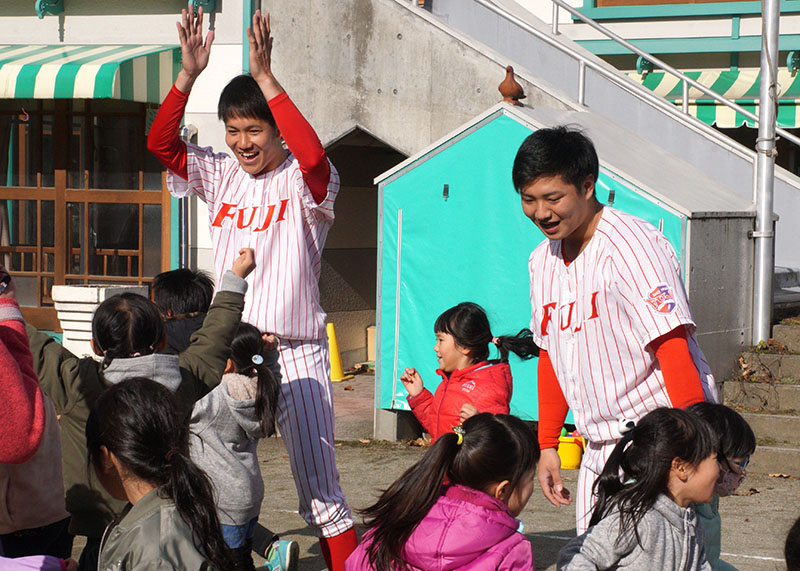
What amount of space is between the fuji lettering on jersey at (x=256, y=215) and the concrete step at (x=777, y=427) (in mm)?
4399

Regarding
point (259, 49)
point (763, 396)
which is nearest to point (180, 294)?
point (259, 49)

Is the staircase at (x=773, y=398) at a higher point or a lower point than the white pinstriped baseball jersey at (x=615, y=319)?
lower

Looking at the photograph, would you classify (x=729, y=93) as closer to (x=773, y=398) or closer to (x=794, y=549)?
(x=773, y=398)

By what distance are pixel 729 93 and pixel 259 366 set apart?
953 cm

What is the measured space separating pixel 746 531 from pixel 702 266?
6.96 ft

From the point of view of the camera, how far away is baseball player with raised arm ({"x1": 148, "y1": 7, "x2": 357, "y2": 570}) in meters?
4.15

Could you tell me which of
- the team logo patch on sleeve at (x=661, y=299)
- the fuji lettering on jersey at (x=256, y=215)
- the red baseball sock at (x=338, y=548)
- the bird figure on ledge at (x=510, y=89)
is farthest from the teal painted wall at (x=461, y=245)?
the team logo patch on sleeve at (x=661, y=299)

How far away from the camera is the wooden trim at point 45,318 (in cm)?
1034

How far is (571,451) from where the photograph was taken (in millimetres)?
7391

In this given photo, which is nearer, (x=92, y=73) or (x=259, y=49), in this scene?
(x=259, y=49)

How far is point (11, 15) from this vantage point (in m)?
10.2

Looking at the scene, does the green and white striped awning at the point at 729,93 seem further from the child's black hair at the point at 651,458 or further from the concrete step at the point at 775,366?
the child's black hair at the point at 651,458

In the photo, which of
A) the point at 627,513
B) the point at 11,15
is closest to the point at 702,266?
the point at 627,513

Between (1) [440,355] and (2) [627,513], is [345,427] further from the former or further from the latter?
(2) [627,513]
